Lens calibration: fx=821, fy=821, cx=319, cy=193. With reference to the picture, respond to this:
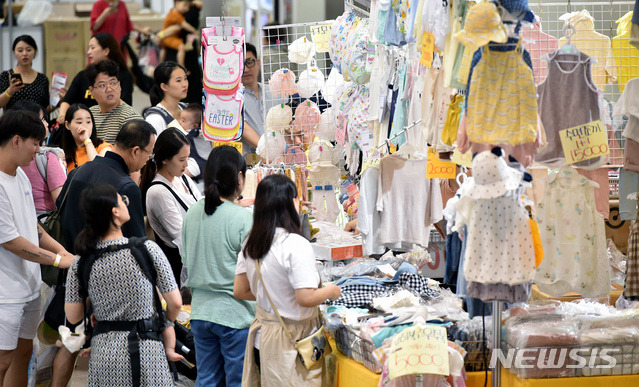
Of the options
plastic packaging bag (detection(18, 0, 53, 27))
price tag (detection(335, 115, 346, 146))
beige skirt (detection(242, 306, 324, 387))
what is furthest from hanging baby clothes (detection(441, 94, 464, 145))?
plastic packaging bag (detection(18, 0, 53, 27))

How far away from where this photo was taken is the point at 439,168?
416cm

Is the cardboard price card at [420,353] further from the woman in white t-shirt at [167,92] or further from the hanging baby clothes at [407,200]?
the woman in white t-shirt at [167,92]

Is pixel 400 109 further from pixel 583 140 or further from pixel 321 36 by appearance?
pixel 321 36

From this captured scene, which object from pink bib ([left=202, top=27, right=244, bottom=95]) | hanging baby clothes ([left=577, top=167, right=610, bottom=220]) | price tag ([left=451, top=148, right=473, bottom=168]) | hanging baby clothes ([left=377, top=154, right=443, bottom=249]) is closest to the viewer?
price tag ([left=451, top=148, right=473, bottom=168])

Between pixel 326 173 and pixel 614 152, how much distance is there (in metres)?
2.23

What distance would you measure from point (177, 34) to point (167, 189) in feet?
14.9

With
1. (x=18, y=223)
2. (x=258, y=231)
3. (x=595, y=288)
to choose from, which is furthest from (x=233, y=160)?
(x=595, y=288)

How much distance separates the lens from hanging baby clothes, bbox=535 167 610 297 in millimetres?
3762

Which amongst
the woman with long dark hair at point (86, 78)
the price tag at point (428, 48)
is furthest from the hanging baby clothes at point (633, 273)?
the woman with long dark hair at point (86, 78)

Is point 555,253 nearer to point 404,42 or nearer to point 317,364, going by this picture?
point 317,364

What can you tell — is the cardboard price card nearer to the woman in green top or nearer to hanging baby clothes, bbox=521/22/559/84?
the woman in green top

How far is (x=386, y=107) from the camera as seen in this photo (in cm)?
509

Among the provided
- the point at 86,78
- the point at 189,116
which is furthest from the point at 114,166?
the point at 86,78

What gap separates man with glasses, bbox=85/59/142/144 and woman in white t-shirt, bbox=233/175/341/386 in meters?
3.14
